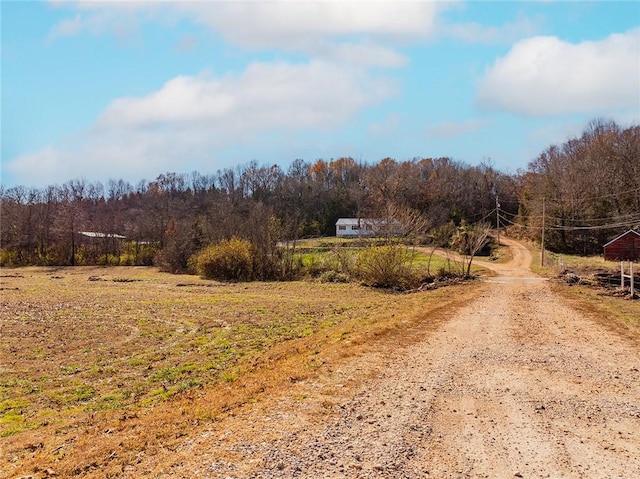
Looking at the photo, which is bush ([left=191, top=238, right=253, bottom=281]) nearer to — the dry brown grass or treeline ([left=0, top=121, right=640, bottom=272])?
treeline ([left=0, top=121, right=640, bottom=272])

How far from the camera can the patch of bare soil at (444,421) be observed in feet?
18.6

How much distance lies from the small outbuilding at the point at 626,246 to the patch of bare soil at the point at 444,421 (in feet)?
116

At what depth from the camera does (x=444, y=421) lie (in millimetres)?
7051

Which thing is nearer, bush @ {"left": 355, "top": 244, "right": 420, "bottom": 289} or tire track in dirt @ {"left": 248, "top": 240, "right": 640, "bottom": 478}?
tire track in dirt @ {"left": 248, "top": 240, "right": 640, "bottom": 478}

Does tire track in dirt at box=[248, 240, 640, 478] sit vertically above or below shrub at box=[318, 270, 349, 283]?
above

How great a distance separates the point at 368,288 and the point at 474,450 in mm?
23307

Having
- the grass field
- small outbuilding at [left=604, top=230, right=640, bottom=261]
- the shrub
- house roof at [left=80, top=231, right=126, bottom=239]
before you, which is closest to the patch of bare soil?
the grass field

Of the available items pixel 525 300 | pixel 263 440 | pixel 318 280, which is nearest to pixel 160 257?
pixel 318 280

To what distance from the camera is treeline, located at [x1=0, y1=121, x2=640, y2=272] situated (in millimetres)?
47781

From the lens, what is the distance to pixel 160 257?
50500 mm

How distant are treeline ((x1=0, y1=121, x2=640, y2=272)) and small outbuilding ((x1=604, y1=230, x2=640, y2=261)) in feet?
27.8

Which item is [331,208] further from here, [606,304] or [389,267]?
[606,304]

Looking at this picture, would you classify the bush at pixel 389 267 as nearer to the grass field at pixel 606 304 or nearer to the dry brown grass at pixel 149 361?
the dry brown grass at pixel 149 361

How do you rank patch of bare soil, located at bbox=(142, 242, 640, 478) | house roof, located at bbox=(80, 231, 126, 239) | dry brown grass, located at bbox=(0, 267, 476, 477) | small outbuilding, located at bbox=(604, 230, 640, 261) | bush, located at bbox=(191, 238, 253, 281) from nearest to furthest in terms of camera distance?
patch of bare soil, located at bbox=(142, 242, 640, 478) → dry brown grass, located at bbox=(0, 267, 476, 477) → bush, located at bbox=(191, 238, 253, 281) → small outbuilding, located at bbox=(604, 230, 640, 261) → house roof, located at bbox=(80, 231, 126, 239)
